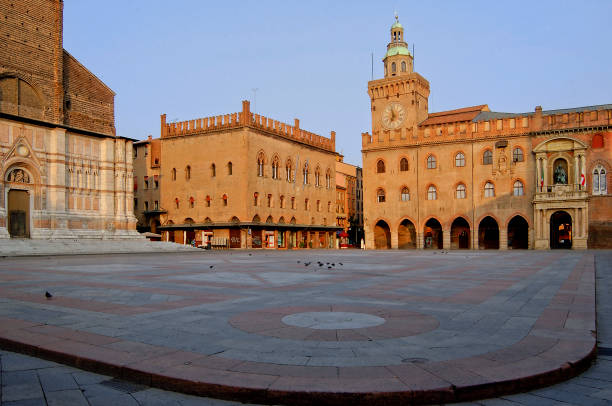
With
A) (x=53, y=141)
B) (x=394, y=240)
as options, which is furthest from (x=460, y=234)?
(x=53, y=141)

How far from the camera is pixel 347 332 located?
5.89 m

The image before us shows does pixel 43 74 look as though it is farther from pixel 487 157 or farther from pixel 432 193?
pixel 487 157

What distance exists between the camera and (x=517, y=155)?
47.0 metres

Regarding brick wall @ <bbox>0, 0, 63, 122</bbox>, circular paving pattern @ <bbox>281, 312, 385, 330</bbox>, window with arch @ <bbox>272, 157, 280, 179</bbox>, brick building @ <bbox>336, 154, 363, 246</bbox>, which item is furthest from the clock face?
circular paving pattern @ <bbox>281, 312, 385, 330</bbox>

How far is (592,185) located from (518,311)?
4193 centimetres

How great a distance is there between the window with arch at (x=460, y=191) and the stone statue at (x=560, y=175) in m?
8.16

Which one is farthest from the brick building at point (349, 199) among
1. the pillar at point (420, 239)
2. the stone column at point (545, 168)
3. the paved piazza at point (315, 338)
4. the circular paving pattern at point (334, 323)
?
the circular paving pattern at point (334, 323)

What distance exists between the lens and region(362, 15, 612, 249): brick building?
4341 cm

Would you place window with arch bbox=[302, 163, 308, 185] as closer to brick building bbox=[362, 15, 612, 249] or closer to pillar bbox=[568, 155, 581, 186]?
brick building bbox=[362, 15, 612, 249]

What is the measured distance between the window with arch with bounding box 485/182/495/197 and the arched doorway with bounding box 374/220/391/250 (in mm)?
11312

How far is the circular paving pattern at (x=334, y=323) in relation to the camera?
579cm

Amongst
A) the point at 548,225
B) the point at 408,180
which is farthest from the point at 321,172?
the point at 548,225

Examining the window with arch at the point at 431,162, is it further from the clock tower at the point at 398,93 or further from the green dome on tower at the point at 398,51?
the green dome on tower at the point at 398,51

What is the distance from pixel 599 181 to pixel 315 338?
149 ft
